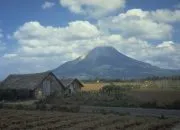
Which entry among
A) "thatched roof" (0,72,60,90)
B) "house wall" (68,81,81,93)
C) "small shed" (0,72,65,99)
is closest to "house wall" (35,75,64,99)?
"small shed" (0,72,65,99)

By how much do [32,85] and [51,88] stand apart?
19.5 ft

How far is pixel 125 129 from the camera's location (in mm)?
27406

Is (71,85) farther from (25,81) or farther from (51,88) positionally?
(25,81)

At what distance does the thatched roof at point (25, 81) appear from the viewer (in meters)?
66.5

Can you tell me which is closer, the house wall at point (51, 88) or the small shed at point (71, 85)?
the house wall at point (51, 88)

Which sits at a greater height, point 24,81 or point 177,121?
point 24,81

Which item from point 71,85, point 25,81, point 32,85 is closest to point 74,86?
point 71,85

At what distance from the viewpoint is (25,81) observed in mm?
68625

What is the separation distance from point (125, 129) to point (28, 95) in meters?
41.0

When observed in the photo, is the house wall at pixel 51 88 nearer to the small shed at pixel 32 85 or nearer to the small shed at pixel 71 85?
the small shed at pixel 32 85

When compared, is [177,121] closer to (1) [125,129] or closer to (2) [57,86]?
(1) [125,129]

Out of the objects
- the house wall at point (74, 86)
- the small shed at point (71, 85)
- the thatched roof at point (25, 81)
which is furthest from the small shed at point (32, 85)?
the house wall at point (74, 86)

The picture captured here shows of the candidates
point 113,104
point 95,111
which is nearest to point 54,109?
point 95,111

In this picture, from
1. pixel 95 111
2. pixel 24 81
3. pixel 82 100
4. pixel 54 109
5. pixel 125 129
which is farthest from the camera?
pixel 24 81
